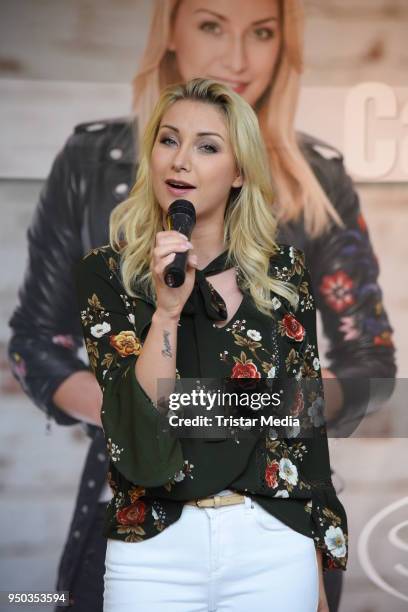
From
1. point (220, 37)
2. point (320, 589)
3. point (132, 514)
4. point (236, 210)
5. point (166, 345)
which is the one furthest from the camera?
point (220, 37)

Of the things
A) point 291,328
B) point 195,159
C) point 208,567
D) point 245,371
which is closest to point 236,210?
point 195,159

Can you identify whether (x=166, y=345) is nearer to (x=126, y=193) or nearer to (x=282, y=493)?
(x=282, y=493)

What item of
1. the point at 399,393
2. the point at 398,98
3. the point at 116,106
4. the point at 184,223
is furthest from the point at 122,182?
the point at 184,223

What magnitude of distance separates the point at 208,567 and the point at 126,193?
2.03m

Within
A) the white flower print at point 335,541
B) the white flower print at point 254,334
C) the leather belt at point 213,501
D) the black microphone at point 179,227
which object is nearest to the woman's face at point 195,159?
the black microphone at point 179,227

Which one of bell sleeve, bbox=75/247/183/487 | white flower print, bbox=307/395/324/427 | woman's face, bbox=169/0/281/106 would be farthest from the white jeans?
woman's face, bbox=169/0/281/106

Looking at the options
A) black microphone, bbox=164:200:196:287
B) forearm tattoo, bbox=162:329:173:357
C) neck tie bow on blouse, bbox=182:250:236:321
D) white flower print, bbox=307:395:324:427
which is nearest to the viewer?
black microphone, bbox=164:200:196:287

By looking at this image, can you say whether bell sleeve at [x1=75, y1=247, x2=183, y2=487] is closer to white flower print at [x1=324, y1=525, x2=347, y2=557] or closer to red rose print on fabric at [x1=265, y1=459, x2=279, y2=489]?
red rose print on fabric at [x1=265, y1=459, x2=279, y2=489]

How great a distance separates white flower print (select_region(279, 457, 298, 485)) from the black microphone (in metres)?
0.49

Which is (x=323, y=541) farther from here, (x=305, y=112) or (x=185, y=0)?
(x=185, y=0)

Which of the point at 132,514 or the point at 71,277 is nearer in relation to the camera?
the point at 132,514

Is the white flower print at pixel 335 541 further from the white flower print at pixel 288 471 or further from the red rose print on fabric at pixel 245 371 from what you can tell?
A: the red rose print on fabric at pixel 245 371

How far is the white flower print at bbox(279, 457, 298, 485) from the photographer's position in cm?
182

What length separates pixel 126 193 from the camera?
3.49 meters
